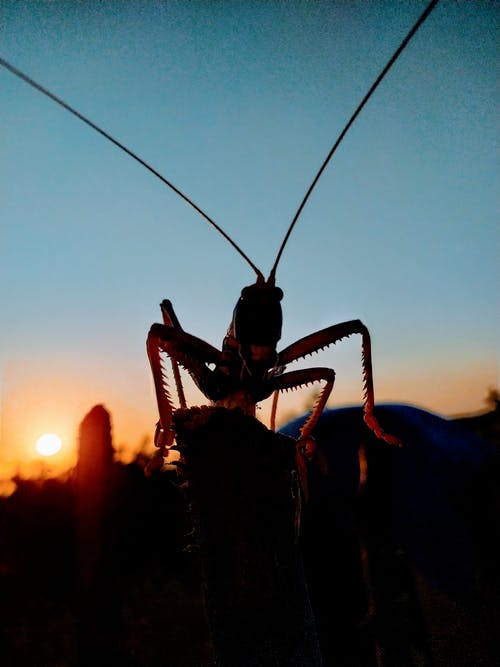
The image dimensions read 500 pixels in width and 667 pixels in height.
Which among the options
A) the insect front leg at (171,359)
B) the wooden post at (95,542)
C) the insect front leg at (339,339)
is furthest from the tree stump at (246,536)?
the wooden post at (95,542)

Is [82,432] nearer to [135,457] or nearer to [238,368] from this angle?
[238,368]

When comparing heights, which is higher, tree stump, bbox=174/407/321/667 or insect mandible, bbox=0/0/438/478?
insect mandible, bbox=0/0/438/478

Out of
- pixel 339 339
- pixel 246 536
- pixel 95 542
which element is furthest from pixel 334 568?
pixel 95 542

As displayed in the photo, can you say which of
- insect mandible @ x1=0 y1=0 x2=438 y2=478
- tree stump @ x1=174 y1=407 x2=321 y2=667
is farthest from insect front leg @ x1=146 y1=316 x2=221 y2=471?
tree stump @ x1=174 y1=407 x2=321 y2=667

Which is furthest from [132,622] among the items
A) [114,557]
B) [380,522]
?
[380,522]

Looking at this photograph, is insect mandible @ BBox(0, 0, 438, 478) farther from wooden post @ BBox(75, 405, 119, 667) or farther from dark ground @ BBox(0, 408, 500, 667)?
wooden post @ BBox(75, 405, 119, 667)

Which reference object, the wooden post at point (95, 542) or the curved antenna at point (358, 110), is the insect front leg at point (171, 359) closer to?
the curved antenna at point (358, 110)

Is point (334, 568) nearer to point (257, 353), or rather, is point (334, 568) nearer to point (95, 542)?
point (257, 353)
